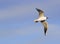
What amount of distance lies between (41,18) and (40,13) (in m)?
0.71

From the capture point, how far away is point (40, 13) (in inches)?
915

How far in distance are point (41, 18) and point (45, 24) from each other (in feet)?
6.87

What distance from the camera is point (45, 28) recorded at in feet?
78.9

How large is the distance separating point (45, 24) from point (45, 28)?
32.9 inches

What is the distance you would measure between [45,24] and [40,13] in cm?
211

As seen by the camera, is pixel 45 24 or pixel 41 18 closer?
pixel 41 18

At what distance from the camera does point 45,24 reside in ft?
81.2

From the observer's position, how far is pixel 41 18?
75.0 ft

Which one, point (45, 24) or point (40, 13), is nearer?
point (40, 13)

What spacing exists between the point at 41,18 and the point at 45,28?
1767 millimetres
